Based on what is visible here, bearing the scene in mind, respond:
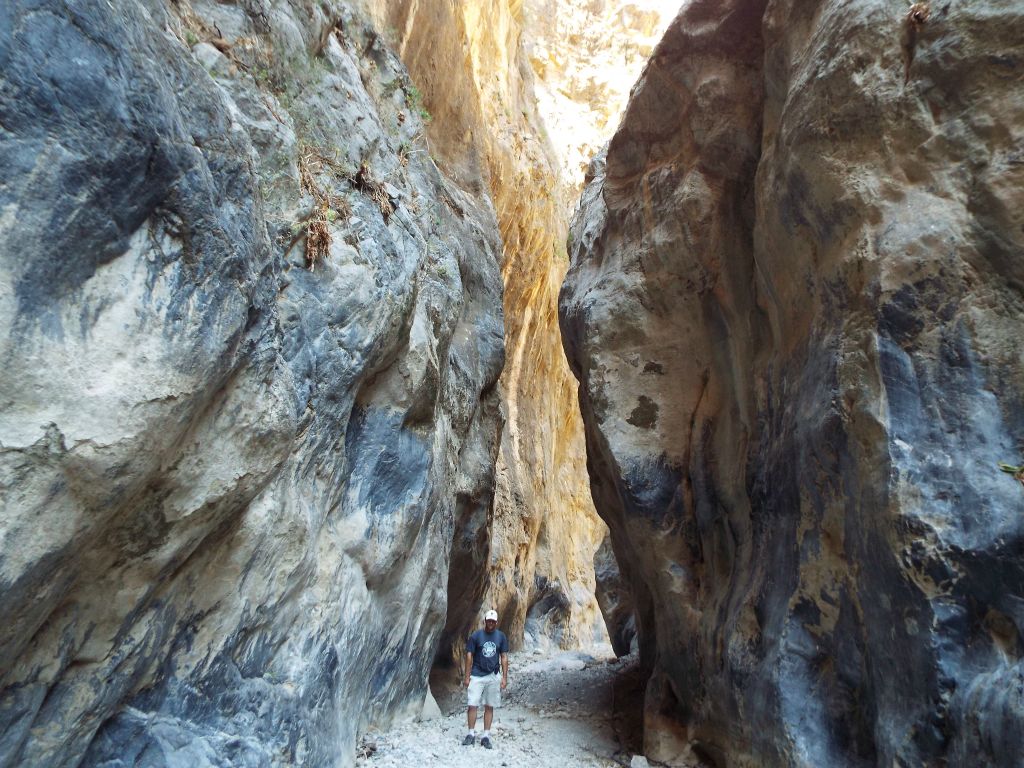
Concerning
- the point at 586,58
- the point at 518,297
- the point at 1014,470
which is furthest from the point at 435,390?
the point at 586,58

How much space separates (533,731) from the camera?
8719mm

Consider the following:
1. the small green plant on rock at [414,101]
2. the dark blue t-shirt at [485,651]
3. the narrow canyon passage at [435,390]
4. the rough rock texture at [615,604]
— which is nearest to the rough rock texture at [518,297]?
the small green plant on rock at [414,101]

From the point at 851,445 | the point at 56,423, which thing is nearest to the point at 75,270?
the point at 56,423

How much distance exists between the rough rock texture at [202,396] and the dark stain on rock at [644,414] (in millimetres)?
2641

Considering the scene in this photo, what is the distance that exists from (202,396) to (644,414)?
19.3 ft

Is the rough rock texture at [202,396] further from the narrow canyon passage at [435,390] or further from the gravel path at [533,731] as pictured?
the gravel path at [533,731]

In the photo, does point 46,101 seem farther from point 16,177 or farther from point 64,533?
point 64,533

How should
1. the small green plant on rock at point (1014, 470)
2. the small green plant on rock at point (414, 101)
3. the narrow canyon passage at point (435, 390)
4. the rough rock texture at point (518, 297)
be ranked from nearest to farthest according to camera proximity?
the narrow canyon passage at point (435, 390), the small green plant on rock at point (1014, 470), the small green plant on rock at point (414, 101), the rough rock texture at point (518, 297)

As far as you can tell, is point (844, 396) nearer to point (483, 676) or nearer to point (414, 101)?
point (483, 676)

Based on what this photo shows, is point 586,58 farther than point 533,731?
Yes

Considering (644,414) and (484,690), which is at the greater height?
(644,414)

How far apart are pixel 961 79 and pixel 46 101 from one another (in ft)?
18.0

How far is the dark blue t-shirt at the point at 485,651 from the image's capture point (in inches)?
303

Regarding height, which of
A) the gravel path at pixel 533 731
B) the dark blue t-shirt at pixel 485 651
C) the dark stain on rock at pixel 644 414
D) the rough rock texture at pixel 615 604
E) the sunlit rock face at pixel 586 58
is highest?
the sunlit rock face at pixel 586 58
